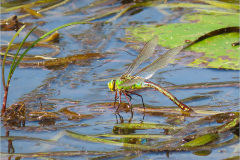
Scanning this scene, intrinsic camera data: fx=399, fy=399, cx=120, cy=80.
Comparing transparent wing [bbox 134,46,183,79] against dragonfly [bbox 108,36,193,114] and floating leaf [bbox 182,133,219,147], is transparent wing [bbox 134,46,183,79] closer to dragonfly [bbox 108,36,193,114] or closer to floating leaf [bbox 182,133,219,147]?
dragonfly [bbox 108,36,193,114]

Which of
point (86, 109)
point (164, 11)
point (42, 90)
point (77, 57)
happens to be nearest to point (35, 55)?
point (77, 57)

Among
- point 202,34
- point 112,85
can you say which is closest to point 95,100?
point 112,85

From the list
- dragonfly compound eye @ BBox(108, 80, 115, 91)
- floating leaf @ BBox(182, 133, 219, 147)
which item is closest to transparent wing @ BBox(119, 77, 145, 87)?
dragonfly compound eye @ BBox(108, 80, 115, 91)

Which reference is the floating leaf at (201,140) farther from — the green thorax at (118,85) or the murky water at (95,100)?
the green thorax at (118,85)

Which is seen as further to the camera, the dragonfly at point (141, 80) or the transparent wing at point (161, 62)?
the transparent wing at point (161, 62)

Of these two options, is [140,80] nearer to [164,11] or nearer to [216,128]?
[216,128]

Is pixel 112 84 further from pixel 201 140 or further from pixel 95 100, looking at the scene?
pixel 201 140

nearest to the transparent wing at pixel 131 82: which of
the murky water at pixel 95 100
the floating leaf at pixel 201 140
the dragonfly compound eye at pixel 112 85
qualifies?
the dragonfly compound eye at pixel 112 85
